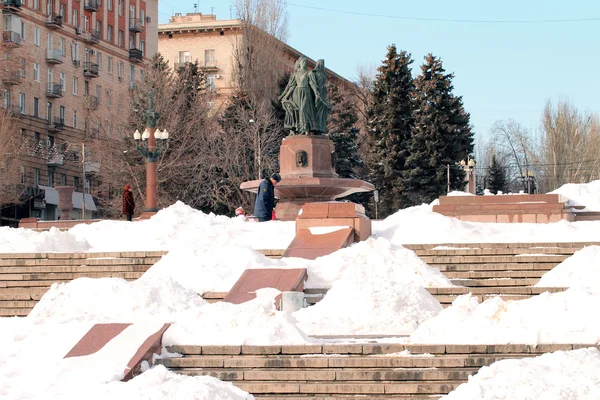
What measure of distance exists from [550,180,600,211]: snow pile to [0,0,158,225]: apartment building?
22614mm

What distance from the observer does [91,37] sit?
62.3 meters

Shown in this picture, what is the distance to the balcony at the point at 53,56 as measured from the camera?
58.2 meters

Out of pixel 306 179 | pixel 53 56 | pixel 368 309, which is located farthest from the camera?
pixel 53 56

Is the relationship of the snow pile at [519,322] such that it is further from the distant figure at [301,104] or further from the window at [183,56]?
the window at [183,56]

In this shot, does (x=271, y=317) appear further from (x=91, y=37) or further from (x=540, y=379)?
(x=91, y=37)

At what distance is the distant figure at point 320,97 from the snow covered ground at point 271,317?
8.58 meters

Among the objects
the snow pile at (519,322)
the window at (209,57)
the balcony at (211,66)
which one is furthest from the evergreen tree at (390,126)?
the snow pile at (519,322)

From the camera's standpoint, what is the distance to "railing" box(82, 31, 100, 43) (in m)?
62.0

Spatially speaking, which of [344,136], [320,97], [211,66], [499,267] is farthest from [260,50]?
[499,267]

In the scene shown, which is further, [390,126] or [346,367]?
[390,126]

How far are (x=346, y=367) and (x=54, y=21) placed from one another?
52.9m

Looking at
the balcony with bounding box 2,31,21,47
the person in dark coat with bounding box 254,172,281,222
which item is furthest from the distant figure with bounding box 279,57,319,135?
the balcony with bounding box 2,31,21,47

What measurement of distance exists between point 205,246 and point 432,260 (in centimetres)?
349

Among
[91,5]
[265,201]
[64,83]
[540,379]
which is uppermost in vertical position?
[91,5]
